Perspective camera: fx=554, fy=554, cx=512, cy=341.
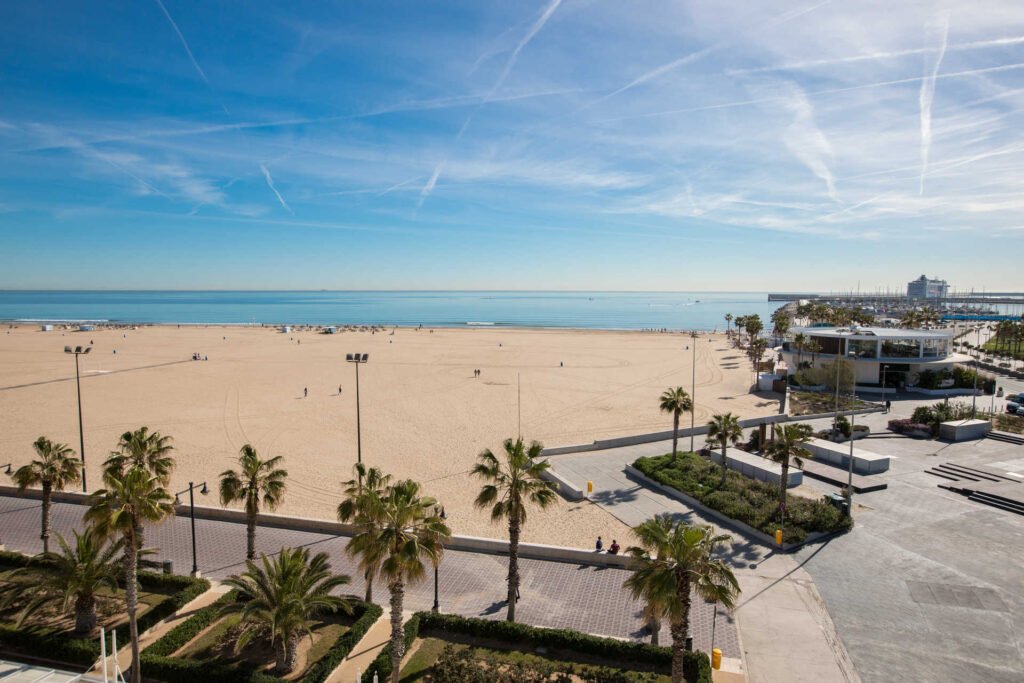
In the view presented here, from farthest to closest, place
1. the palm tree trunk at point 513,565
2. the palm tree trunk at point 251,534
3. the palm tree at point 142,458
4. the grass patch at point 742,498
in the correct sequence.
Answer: the grass patch at point 742,498 → the palm tree trunk at point 251,534 → the palm tree at point 142,458 → the palm tree trunk at point 513,565

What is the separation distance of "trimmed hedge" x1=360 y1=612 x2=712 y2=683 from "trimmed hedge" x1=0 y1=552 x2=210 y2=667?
24.7 feet

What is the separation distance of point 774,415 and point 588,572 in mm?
30058

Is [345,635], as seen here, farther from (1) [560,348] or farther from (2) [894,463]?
(1) [560,348]

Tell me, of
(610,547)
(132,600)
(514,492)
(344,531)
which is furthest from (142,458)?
(610,547)

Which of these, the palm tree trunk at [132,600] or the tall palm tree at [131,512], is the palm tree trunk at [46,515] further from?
the palm tree trunk at [132,600]

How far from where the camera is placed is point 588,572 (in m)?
20.8

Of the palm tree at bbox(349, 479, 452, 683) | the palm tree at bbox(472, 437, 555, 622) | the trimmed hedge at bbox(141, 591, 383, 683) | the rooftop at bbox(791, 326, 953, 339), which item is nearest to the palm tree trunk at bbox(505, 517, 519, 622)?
the palm tree at bbox(472, 437, 555, 622)

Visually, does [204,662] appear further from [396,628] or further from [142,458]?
[142,458]

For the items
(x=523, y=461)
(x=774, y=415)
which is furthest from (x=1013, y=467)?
(x=523, y=461)

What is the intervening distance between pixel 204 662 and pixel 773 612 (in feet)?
55.8

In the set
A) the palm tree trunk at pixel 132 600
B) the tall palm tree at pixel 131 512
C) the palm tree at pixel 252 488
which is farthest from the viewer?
the palm tree at pixel 252 488

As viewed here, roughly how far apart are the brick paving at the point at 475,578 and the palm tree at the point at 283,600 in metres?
1.30

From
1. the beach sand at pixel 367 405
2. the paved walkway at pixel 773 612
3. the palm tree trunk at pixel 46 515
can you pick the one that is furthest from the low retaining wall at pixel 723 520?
the palm tree trunk at pixel 46 515

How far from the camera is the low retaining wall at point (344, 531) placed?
21375 millimetres
